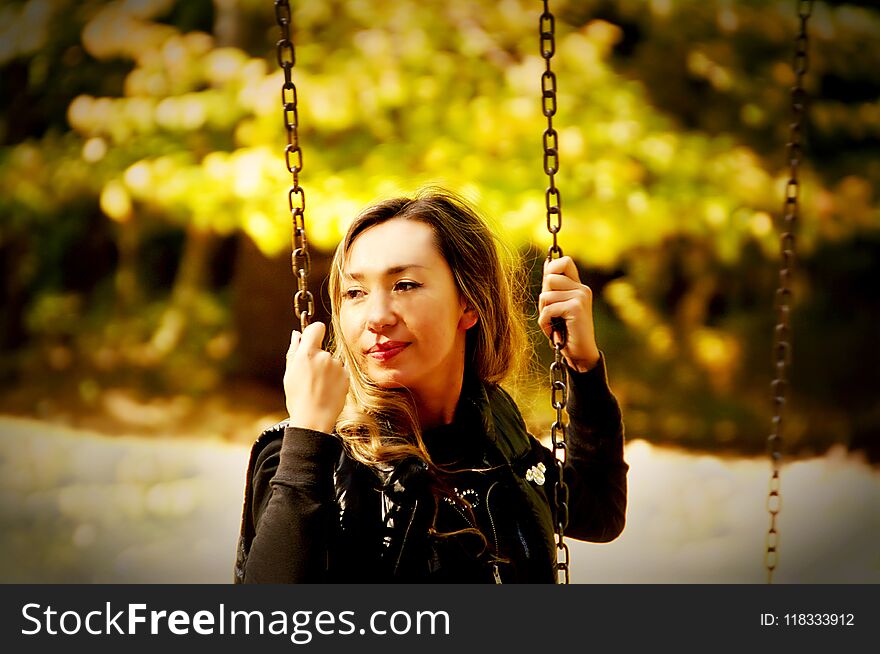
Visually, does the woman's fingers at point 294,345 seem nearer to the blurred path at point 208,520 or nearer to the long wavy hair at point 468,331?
the long wavy hair at point 468,331

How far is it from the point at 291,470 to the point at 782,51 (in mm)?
2547

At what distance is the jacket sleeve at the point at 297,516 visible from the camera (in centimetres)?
74

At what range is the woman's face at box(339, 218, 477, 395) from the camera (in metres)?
0.86

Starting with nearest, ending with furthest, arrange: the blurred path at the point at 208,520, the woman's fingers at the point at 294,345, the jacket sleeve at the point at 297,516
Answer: the jacket sleeve at the point at 297,516 < the woman's fingers at the point at 294,345 < the blurred path at the point at 208,520

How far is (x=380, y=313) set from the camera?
854 mm

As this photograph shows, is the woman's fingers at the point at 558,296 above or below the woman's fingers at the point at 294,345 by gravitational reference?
above

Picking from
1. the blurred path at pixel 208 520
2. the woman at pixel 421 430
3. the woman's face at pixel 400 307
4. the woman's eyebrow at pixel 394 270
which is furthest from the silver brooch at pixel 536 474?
the blurred path at pixel 208 520

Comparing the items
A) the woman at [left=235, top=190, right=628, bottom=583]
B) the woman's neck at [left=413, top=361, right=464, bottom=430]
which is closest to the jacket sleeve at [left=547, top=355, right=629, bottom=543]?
the woman at [left=235, top=190, right=628, bottom=583]

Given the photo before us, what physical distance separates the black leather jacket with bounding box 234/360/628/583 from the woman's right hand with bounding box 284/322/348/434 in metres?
0.02

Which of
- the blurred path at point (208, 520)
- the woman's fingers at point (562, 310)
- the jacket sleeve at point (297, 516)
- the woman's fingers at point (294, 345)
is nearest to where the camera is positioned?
the jacket sleeve at point (297, 516)

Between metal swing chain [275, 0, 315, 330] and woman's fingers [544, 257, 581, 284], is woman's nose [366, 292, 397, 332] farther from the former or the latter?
woman's fingers [544, 257, 581, 284]

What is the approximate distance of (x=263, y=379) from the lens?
272 centimetres

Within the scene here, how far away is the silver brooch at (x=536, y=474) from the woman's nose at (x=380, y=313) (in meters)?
0.21

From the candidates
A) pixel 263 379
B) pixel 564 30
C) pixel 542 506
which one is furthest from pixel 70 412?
pixel 542 506
